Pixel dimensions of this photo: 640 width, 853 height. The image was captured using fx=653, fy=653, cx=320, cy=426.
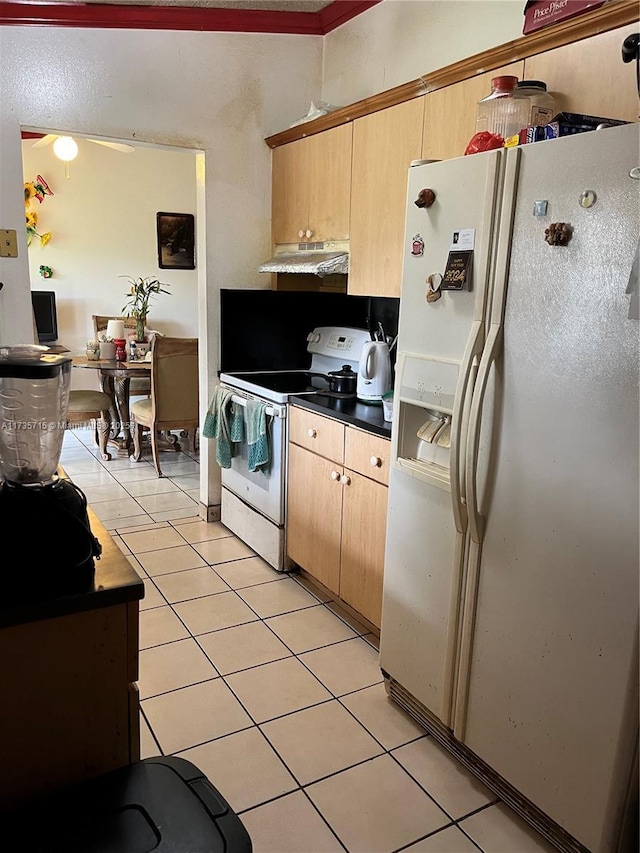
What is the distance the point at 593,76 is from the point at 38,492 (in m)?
1.92

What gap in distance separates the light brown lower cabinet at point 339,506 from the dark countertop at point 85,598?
135cm

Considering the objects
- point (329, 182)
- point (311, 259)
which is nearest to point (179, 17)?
point (329, 182)

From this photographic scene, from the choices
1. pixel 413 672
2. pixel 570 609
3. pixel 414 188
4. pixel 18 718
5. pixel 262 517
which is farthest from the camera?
pixel 262 517

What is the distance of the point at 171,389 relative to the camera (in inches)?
187

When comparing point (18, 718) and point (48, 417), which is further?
point (48, 417)

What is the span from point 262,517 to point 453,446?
1727 millimetres

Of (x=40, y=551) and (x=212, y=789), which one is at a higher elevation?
(x=40, y=551)

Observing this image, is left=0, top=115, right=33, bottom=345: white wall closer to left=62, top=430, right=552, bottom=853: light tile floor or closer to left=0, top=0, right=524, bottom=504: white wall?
left=0, top=0, right=524, bottom=504: white wall

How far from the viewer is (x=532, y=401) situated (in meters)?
1.64

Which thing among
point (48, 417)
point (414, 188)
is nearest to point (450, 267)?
point (414, 188)

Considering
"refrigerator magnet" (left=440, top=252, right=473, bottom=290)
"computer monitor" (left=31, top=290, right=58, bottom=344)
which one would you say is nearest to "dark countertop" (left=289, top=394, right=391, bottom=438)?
"refrigerator magnet" (left=440, top=252, right=473, bottom=290)

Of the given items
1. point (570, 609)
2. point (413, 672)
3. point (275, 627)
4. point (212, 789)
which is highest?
point (570, 609)

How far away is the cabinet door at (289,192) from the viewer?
338cm

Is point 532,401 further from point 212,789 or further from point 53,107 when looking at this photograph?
point 53,107
